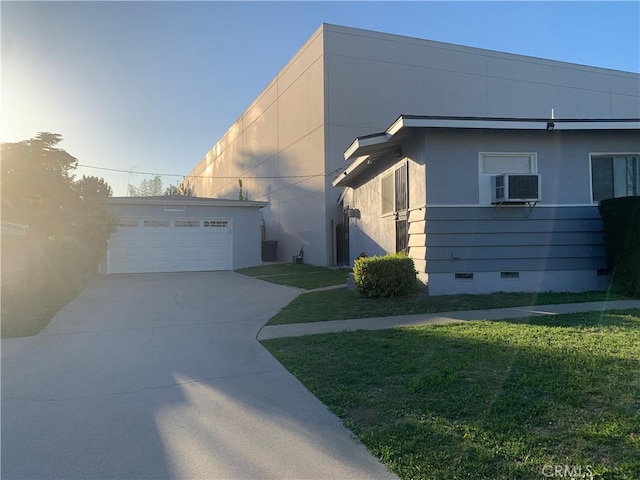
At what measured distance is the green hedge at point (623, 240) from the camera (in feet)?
32.1

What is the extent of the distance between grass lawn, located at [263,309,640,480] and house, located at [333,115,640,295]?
3.57 meters

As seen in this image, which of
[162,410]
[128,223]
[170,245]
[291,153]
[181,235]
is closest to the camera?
[162,410]

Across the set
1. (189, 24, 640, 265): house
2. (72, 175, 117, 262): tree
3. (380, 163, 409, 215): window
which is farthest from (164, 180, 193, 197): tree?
(380, 163, 409, 215): window

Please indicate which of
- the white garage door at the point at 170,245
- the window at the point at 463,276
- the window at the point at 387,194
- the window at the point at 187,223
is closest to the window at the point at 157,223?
the white garage door at the point at 170,245

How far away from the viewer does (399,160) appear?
12.5m

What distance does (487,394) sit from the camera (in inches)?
172

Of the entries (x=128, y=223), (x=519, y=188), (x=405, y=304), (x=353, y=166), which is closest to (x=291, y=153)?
(x=128, y=223)

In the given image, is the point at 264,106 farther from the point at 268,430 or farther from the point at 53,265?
the point at 268,430

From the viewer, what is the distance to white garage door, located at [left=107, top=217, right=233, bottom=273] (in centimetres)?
2047

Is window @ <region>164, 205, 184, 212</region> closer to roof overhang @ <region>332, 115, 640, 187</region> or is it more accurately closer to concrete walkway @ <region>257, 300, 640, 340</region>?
roof overhang @ <region>332, 115, 640, 187</region>

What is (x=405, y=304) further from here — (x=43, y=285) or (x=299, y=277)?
(x=43, y=285)

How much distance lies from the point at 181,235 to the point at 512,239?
15.3m

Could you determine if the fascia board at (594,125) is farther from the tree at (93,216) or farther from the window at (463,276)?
the tree at (93,216)

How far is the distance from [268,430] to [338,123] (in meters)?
18.3
